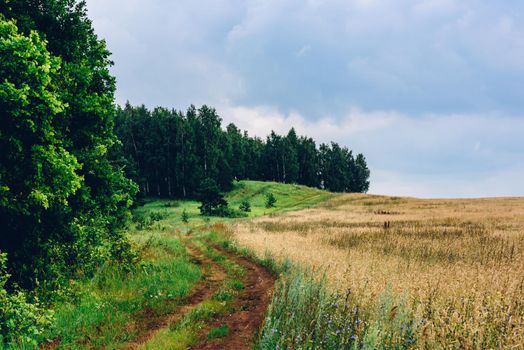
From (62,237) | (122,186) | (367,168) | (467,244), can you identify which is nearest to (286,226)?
(467,244)

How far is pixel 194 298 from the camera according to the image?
1220cm

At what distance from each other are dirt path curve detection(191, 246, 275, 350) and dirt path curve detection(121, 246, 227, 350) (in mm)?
1133

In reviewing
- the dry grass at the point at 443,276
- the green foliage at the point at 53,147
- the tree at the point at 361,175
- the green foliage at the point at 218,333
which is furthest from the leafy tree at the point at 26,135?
the tree at the point at 361,175

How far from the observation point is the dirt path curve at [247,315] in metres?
8.11

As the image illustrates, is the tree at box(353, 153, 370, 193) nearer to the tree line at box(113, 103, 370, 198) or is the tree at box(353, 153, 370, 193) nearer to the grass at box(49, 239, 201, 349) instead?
the tree line at box(113, 103, 370, 198)

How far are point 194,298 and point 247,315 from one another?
2817mm

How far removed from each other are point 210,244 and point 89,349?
1671 centimetres

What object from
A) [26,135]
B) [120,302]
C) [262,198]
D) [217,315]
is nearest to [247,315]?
[217,315]

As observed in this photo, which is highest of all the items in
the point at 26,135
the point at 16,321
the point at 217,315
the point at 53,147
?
the point at 26,135

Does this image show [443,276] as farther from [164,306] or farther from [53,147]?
[53,147]

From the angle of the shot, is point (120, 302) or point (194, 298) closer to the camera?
point (120, 302)

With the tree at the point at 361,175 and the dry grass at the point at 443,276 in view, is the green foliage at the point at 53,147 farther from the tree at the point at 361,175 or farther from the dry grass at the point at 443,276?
the tree at the point at 361,175

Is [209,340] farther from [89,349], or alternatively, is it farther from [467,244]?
[467,244]

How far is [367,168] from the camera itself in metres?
134
